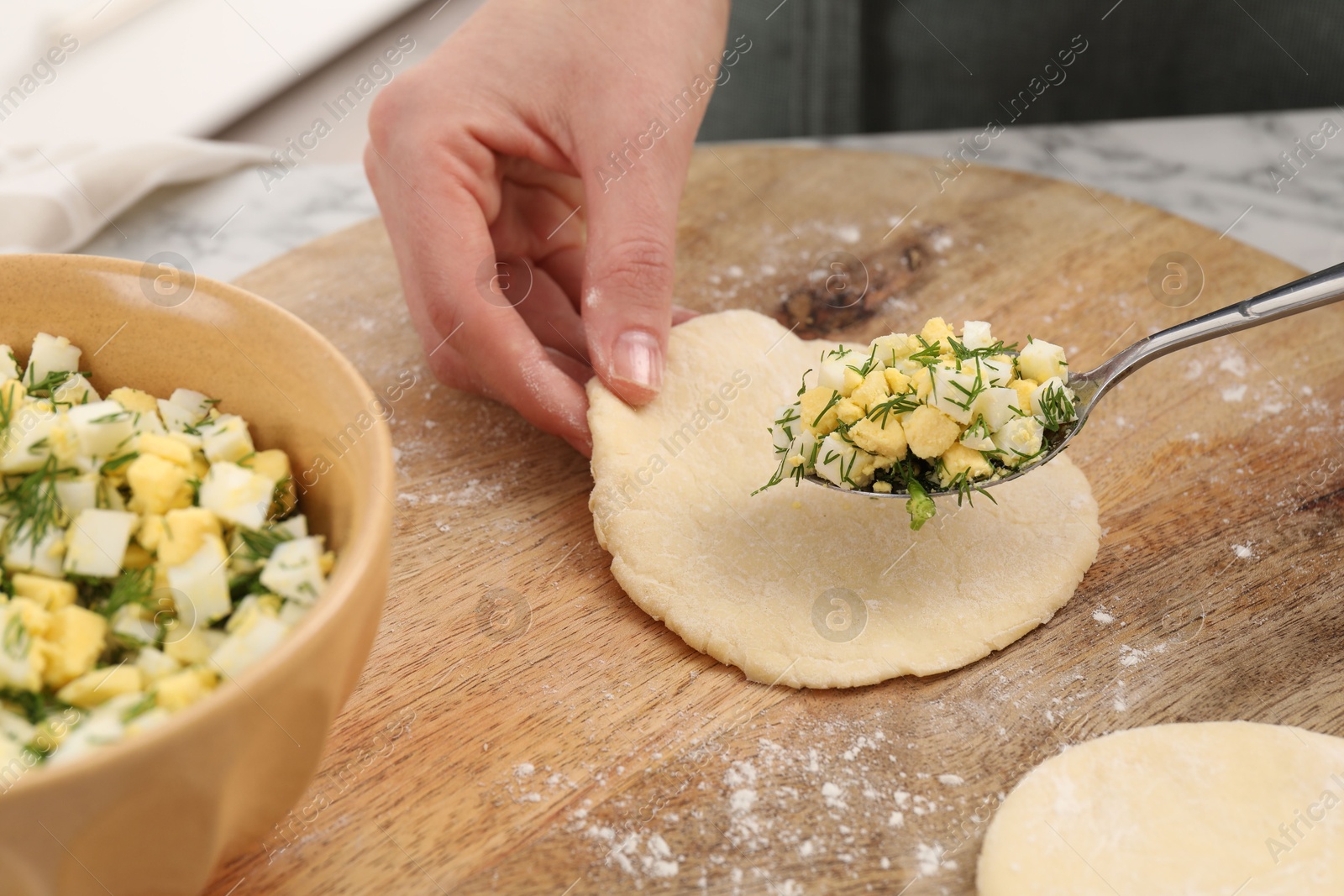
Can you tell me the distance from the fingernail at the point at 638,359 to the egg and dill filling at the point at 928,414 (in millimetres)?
276

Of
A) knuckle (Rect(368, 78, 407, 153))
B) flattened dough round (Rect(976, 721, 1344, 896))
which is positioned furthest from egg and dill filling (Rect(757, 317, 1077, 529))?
knuckle (Rect(368, 78, 407, 153))

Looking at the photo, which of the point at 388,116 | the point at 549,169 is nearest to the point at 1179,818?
the point at 549,169

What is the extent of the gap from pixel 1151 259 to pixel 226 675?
203cm

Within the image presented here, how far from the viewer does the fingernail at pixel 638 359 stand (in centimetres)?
179

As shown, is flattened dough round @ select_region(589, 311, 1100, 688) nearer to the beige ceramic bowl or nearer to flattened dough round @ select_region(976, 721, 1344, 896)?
flattened dough round @ select_region(976, 721, 1344, 896)

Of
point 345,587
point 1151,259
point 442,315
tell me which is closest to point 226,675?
point 345,587

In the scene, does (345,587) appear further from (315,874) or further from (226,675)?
(315,874)

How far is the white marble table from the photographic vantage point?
2.62 metres

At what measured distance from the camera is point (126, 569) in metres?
1.14

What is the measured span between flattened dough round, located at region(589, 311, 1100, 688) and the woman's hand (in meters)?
0.13

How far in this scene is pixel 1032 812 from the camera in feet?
4.27

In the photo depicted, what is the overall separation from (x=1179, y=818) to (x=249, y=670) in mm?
1087

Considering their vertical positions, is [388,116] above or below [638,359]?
above

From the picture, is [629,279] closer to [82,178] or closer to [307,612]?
[307,612]
